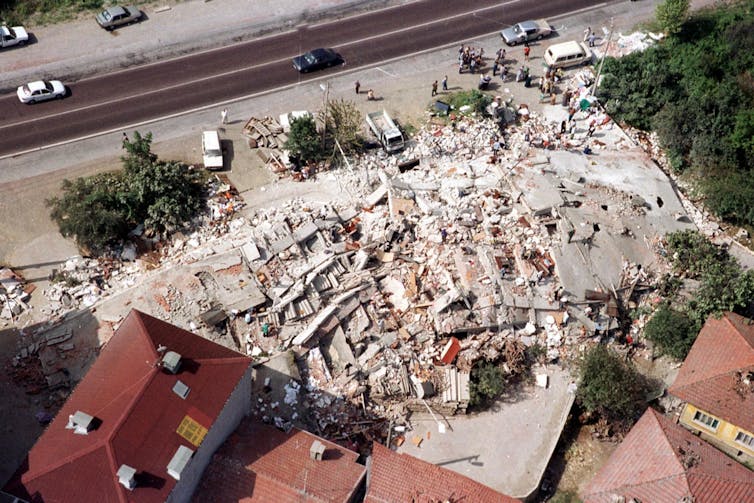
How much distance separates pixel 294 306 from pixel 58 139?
68.3 feet

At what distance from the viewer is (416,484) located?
2909 cm

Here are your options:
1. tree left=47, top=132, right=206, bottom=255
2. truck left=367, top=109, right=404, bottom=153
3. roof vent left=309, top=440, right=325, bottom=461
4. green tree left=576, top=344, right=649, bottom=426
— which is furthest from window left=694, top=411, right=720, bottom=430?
tree left=47, top=132, right=206, bottom=255

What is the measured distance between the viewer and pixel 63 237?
1539 inches

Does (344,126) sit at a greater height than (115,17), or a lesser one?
lesser

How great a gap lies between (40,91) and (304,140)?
1838cm

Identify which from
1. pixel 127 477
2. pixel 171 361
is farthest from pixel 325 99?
pixel 127 477

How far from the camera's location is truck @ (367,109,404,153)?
43281mm

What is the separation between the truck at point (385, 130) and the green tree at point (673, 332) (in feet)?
60.1

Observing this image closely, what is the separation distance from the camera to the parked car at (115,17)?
50.1 metres

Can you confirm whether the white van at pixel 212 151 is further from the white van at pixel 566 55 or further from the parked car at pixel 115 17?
the white van at pixel 566 55

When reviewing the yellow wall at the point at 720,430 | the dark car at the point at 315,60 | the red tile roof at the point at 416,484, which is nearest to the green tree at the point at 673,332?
the yellow wall at the point at 720,430

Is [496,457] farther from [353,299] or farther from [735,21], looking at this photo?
[735,21]

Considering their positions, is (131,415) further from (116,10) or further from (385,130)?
(116,10)

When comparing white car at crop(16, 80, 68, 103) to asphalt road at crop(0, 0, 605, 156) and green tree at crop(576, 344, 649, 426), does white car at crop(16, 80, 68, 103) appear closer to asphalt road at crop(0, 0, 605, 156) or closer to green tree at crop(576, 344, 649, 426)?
asphalt road at crop(0, 0, 605, 156)
